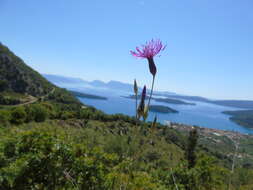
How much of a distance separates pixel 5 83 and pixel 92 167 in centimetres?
7738

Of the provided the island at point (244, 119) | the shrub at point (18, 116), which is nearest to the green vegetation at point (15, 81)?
the shrub at point (18, 116)

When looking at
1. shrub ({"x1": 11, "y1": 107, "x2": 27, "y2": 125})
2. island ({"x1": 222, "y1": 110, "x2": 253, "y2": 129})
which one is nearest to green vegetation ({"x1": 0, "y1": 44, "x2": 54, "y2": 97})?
shrub ({"x1": 11, "y1": 107, "x2": 27, "y2": 125})

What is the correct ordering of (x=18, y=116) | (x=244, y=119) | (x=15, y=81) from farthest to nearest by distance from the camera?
(x=244, y=119) < (x=15, y=81) < (x=18, y=116)

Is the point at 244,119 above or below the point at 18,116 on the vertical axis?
above

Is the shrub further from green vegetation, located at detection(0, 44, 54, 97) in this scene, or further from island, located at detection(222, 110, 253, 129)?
island, located at detection(222, 110, 253, 129)

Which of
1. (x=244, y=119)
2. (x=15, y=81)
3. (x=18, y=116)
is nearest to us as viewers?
(x=18, y=116)

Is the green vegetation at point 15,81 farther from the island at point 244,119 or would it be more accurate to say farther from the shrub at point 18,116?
the island at point 244,119

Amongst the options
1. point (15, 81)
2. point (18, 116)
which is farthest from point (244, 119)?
point (15, 81)

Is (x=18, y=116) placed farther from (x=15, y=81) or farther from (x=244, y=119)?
(x=244, y=119)

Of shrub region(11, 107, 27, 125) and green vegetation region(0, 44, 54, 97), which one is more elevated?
green vegetation region(0, 44, 54, 97)

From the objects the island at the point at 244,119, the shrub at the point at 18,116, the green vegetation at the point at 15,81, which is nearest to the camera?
the shrub at the point at 18,116

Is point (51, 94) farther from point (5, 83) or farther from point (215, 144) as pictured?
point (215, 144)

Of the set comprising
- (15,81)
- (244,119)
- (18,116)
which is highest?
(15,81)

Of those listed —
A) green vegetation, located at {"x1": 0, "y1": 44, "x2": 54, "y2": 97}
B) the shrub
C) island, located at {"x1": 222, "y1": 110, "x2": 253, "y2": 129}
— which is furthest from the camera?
island, located at {"x1": 222, "y1": 110, "x2": 253, "y2": 129}
